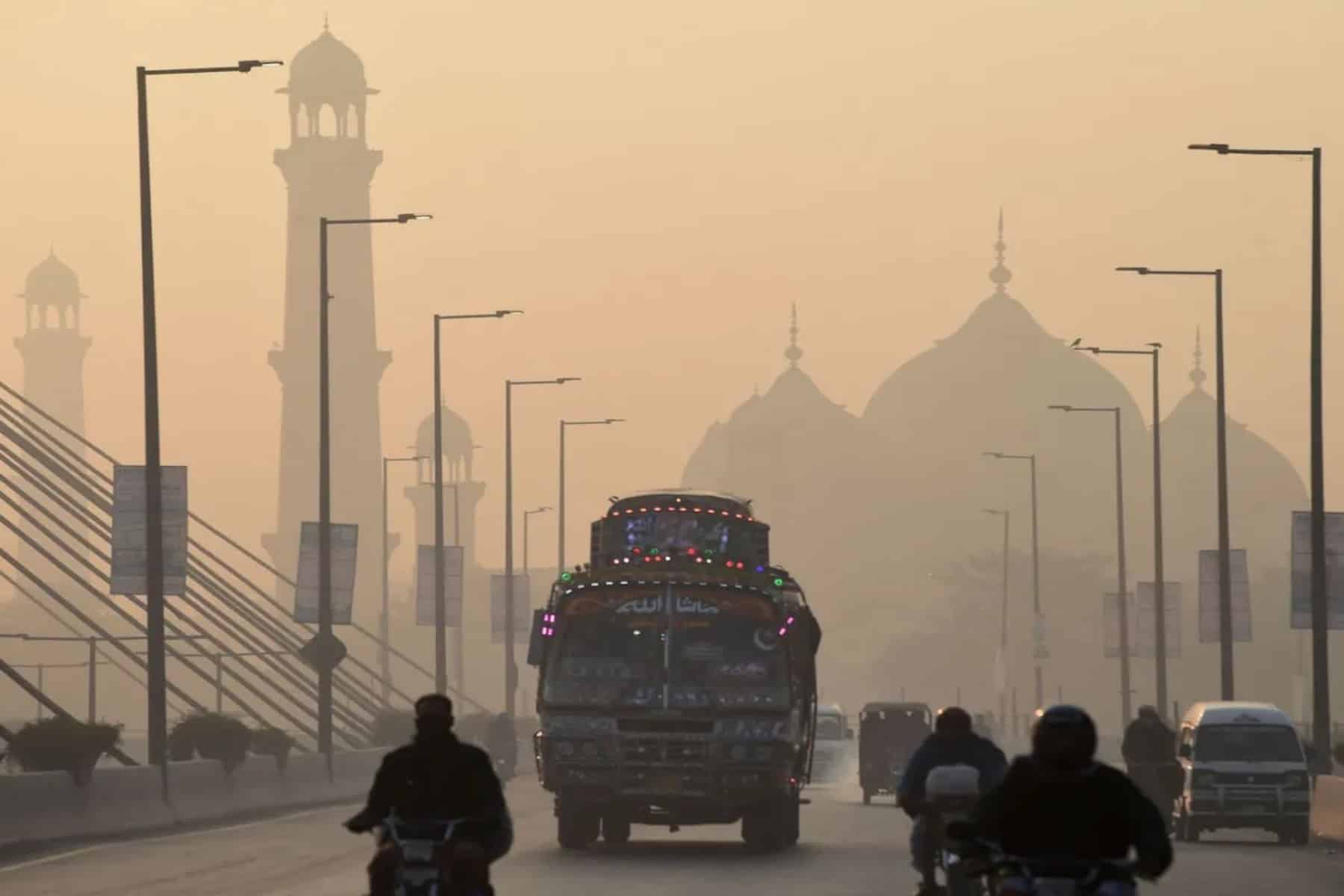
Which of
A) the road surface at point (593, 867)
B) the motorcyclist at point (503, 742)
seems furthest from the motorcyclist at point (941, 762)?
the motorcyclist at point (503, 742)

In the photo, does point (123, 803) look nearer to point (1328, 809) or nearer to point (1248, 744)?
point (1248, 744)

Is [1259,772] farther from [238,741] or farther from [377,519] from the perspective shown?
[377,519]

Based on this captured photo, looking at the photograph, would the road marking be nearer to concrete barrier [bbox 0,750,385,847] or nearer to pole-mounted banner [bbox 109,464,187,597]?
concrete barrier [bbox 0,750,385,847]

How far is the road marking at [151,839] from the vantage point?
30.6 m

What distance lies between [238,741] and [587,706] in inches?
605

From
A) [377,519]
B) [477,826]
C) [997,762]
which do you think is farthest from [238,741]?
[377,519]

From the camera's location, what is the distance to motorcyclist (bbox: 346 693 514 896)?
1628 centimetres

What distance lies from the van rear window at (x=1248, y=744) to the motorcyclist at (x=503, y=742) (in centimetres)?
2572

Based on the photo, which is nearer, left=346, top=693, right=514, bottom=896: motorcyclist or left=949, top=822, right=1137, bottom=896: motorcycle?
left=949, top=822, right=1137, bottom=896: motorcycle

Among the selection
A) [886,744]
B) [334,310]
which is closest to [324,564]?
[886,744]

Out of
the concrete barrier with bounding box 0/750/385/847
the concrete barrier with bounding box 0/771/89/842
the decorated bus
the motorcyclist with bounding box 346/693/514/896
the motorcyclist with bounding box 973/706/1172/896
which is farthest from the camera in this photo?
the concrete barrier with bounding box 0/750/385/847

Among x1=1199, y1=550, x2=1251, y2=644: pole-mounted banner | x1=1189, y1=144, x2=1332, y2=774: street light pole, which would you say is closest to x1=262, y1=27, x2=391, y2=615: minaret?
x1=1199, y1=550, x2=1251, y2=644: pole-mounted banner

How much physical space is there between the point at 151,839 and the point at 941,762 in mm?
17477

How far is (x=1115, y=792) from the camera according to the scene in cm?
1372
